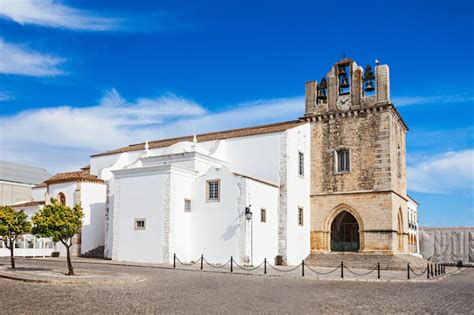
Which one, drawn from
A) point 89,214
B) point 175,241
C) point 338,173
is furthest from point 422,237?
point 89,214

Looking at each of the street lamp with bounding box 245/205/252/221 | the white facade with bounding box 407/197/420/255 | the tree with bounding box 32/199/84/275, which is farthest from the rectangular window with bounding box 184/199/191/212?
the white facade with bounding box 407/197/420/255

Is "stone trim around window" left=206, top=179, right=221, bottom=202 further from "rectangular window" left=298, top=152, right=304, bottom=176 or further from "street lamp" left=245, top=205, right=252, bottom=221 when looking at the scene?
"rectangular window" left=298, top=152, right=304, bottom=176

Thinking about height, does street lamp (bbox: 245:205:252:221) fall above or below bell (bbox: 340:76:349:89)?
below

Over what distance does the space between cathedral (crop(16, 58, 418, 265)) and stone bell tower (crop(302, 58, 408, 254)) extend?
0.06 meters

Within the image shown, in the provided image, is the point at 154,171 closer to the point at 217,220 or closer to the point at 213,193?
the point at 213,193

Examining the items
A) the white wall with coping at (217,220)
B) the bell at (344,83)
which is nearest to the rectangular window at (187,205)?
the white wall with coping at (217,220)

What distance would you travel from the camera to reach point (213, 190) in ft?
91.9

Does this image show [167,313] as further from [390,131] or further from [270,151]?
[390,131]

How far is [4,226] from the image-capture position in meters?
20.8

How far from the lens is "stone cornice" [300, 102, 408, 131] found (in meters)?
30.2

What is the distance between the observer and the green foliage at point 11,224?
68.3ft

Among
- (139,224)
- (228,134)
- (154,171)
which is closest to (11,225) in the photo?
(139,224)

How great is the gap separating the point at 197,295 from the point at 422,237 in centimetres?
3257

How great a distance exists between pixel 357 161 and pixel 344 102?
12.9ft
